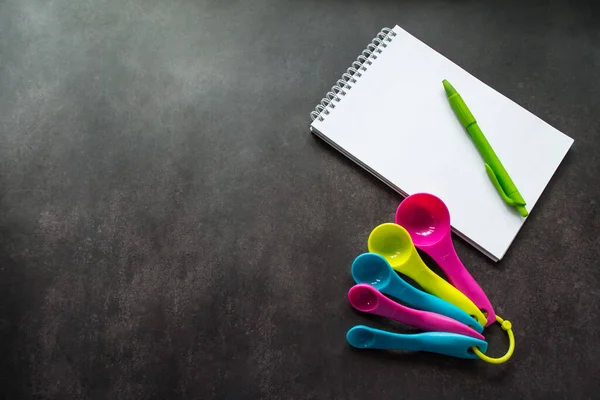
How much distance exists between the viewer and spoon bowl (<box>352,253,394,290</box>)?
0.87 meters

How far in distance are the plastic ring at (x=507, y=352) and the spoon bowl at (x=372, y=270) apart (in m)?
0.15

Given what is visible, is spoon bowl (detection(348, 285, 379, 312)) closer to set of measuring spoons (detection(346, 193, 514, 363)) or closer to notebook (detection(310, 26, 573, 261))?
set of measuring spoons (detection(346, 193, 514, 363))

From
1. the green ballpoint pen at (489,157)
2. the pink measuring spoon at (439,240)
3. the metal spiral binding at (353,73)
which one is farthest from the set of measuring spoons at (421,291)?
the metal spiral binding at (353,73)

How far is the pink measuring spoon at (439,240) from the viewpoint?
2.89ft

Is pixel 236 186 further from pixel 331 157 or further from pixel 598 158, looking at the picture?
pixel 598 158

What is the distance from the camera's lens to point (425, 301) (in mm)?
863

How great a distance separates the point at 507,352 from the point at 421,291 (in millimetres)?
143

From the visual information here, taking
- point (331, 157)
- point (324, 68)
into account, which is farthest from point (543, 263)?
point (324, 68)

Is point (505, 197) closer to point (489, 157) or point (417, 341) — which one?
point (489, 157)

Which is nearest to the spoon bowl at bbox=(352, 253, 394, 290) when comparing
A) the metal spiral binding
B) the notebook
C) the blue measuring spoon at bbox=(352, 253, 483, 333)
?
the blue measuring spoon at bbox=(352, 253, 483, 333)

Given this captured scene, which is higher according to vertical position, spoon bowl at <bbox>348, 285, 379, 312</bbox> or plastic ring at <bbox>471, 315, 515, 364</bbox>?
plastic ring at <bbox>471, 315, 515, 364</bbox>

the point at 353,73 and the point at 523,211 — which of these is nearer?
the point at 523,211

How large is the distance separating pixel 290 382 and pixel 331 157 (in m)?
0.34

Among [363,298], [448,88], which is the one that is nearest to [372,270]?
[363,298]
